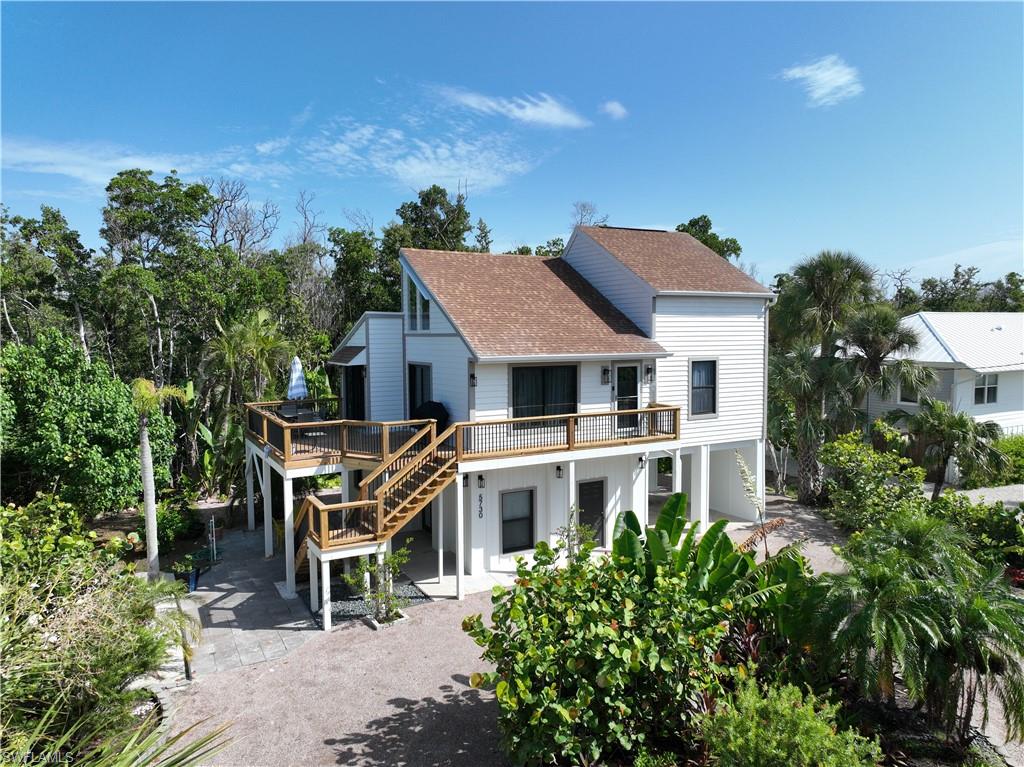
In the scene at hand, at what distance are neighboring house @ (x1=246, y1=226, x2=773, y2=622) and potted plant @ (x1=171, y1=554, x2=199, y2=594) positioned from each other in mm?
2400

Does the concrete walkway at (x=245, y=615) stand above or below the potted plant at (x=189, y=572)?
below

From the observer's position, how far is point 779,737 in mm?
6008

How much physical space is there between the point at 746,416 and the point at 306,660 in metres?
14.4

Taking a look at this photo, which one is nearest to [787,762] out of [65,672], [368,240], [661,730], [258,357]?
[661,730]

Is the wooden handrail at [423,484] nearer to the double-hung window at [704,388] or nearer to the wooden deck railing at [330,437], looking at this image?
the wooden deck railing at [330,437]

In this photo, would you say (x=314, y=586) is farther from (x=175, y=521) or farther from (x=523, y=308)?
(x=523, y=308)

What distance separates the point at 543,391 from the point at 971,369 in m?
19.2

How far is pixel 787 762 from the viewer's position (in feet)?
19.2

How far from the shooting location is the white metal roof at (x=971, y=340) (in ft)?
80.5

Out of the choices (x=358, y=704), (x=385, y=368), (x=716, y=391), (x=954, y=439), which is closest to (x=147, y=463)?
(x=385, y=368)

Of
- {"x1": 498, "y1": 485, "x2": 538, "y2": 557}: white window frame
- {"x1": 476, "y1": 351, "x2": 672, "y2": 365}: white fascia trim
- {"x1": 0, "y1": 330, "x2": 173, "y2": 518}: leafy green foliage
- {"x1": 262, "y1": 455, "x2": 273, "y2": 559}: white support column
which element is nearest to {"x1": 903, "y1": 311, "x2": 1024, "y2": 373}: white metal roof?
{"x1": 476, "y1": 351, "x2": 672, "y2": 365}: white fascia trim

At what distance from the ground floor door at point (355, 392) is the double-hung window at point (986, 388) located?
80.9 ft

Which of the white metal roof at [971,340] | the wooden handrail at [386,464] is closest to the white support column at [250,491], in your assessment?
the wooden handrail at [386,464]

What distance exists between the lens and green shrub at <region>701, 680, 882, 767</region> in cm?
587
